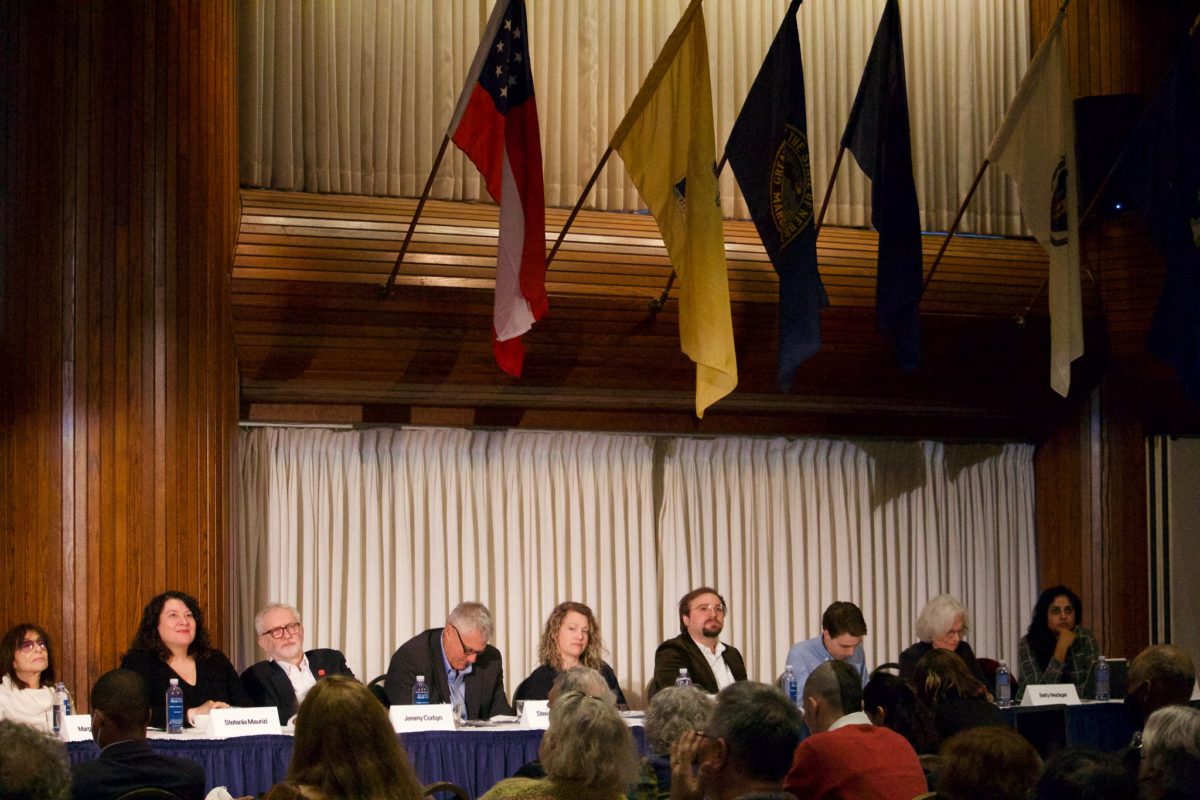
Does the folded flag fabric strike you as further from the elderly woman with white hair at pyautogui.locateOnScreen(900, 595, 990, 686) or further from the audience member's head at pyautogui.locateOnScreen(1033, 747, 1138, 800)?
the audience member's head at pyautogui.locateOnScreen(1033, 747, 1138, 800)

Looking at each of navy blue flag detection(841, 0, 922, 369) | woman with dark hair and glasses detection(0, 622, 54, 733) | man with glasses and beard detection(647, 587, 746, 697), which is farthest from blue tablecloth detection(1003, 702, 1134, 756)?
woman with dark hair and glasses detection(0, 622, 54, 733)

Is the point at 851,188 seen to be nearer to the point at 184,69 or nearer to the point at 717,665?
the point at 717,665

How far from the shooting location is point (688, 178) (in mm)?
8539

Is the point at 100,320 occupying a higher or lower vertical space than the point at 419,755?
higher

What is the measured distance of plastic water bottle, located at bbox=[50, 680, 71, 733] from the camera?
7105 mm

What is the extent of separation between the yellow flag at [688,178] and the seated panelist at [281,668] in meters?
2.53

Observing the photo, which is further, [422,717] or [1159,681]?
[422,717]

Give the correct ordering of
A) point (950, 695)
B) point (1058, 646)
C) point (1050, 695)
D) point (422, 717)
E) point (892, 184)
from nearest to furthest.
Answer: point (950, 695) < point (422, 717) < point (1050, 695) < point (892, 184) < point (1058, 646)

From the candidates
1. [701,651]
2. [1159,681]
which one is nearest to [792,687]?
[701,651]

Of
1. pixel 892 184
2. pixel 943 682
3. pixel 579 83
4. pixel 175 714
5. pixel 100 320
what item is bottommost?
pixel 175 714

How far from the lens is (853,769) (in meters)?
4.71

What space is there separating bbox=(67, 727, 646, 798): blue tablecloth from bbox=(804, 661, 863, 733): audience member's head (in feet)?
8.20

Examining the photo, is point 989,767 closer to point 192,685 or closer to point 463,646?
point 463,646

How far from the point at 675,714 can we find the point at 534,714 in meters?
2.78
